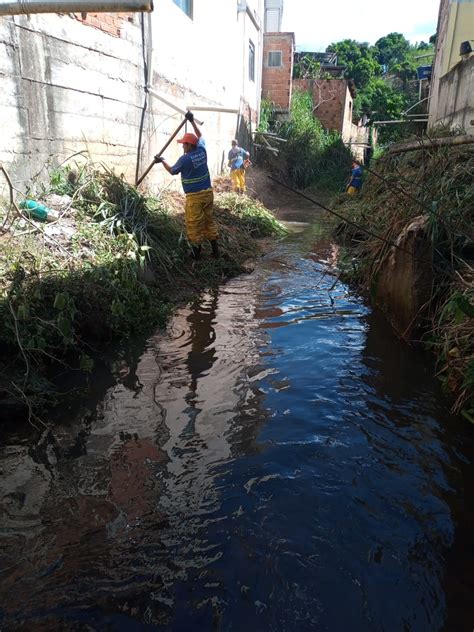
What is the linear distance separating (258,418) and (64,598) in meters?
1.65

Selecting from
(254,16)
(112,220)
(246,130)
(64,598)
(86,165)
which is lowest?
(64,598)

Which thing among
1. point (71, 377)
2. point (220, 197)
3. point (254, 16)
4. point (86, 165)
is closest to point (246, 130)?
point (254, 16)

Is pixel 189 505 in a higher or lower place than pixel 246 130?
lower

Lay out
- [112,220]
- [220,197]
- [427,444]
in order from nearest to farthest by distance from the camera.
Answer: [427,444]
[112,220]
[220,197]

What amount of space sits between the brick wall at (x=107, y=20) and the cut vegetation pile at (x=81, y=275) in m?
1.76

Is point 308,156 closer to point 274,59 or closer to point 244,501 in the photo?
point 274,59

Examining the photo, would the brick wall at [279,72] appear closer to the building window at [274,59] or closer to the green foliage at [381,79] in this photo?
the building window at [274,59]

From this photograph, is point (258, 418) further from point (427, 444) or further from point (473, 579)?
point (473, 579)

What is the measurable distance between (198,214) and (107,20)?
272cm

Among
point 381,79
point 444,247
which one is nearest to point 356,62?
point 381,79

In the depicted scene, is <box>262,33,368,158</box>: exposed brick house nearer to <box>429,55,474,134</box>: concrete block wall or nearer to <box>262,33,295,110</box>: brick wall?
<box>262,33,295,110</box>: brick wall

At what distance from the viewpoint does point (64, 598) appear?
198 centimetres

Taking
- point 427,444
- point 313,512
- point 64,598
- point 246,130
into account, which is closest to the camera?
point 64,598

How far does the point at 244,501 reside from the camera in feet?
8.29
